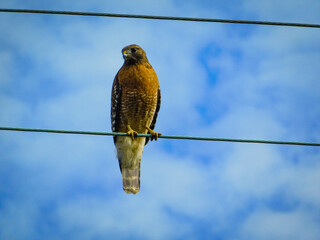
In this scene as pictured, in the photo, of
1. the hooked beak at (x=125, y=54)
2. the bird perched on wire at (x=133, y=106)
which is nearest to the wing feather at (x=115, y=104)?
the bird perched on wire at (x=133, y=106)

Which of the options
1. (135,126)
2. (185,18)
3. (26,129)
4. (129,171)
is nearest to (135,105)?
(135,126)

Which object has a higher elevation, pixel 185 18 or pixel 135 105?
pixel 135 105

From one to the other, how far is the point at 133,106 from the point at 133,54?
32.9 inches

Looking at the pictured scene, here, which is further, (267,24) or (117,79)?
(117,79)

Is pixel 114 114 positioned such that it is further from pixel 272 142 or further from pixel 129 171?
pixel 272 142

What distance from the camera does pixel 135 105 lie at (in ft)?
28.4

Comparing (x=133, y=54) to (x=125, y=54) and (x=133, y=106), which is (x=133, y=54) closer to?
(x=125, y=54)

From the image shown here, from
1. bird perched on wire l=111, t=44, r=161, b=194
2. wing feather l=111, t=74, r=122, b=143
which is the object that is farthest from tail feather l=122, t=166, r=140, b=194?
wing feather l=111, t=74, r=122, b=143

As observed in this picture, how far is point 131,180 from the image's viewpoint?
8.93 meters

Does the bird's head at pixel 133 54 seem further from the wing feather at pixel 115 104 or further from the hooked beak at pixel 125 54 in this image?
the wing feather at pixel 115 104

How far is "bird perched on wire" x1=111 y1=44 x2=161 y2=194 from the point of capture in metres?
8.65

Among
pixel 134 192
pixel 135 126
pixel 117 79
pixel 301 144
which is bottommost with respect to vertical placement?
pixel 301 144

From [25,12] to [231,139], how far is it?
2.45 metres

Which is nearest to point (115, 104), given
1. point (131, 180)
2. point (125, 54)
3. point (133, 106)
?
point (133, 106)
